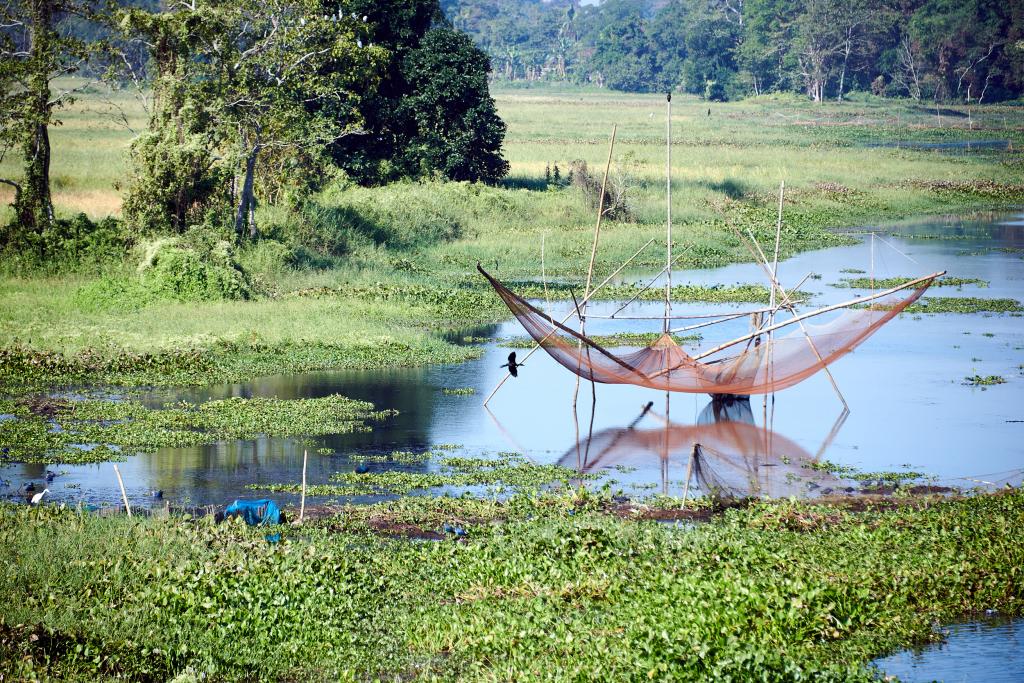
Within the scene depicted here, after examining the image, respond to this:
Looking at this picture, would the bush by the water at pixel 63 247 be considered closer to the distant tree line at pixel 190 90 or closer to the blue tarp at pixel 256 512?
the distant tree line at pixel 190 90

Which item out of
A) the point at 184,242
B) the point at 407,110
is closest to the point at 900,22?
the point at 407,110

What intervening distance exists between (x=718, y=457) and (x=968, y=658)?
232 inches

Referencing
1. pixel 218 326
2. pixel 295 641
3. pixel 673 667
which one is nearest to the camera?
pixel 673 667

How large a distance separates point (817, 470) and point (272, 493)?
593 centimetres

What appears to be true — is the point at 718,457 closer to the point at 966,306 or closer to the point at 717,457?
the point at 717,457

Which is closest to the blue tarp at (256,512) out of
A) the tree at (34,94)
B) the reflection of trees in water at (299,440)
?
the reflection of trees in water at (299,440)

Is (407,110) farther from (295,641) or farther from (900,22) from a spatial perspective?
(900,22)

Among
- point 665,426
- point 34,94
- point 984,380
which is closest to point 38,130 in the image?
point 34,94

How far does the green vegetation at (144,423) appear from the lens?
42.5ft

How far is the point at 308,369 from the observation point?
690 inches

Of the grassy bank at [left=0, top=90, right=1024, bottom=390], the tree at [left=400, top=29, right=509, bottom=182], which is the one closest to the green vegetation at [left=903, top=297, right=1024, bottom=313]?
the grassy bank at [left=0, top=90, right=1024, bottom=390]

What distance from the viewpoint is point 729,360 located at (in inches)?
600

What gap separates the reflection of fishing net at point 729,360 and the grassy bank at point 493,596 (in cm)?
474

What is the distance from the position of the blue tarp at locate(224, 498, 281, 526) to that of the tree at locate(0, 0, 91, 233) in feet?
48.7
